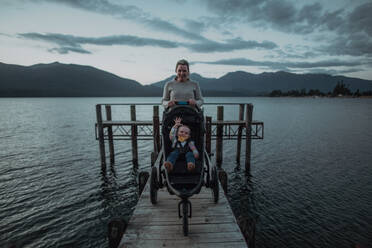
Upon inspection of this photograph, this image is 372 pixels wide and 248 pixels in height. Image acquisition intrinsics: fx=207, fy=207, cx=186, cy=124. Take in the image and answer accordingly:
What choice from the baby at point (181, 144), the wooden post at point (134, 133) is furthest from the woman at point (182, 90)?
the wooden post at point (134, 133)

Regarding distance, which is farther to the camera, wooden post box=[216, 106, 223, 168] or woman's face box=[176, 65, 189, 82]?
wooden post box=[216, 106, 223, 168]

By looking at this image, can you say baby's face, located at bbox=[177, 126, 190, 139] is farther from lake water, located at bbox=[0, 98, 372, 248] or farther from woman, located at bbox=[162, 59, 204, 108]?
lake water, located at bbox=[0, 98, 372, 248]

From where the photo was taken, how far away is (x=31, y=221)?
9.13 metres

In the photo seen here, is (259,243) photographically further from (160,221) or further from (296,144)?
(296,144)

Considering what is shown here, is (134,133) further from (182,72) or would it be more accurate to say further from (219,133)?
(182,72)

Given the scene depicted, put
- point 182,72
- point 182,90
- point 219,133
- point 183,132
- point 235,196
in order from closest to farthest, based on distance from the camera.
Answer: point 183,132
point 182,72
point 182,90
point 235,196
point 219,133

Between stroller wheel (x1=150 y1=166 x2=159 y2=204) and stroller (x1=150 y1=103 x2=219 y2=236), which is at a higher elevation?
stroller (x1=150 y1=103 x2=219 y2=236)

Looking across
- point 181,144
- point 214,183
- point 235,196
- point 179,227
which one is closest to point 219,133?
point 235,196

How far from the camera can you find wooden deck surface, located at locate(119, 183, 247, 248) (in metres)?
4.13

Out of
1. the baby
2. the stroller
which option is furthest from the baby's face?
the stroller

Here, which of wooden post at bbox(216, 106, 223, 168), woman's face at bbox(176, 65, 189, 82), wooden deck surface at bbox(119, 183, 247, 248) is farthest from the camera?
wooden post at bbox(216, 106, 223, 168)

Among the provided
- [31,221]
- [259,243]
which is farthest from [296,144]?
[31,221]

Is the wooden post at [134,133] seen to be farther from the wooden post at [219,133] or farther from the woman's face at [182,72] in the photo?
the woman's face at [182,72]

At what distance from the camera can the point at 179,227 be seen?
4629mm
